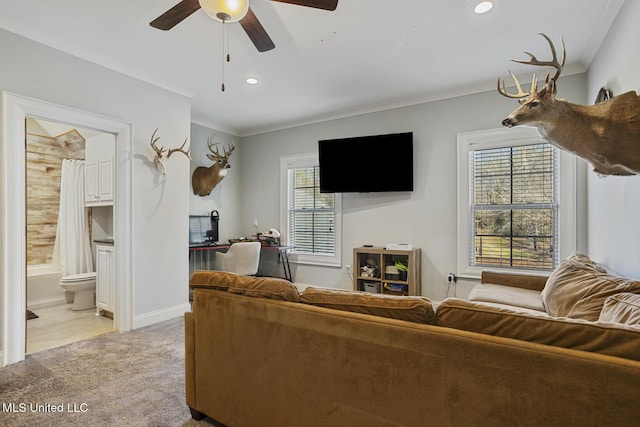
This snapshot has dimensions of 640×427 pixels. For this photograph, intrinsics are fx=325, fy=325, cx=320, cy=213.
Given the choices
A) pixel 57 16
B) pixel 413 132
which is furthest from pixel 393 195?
pixel 57 16

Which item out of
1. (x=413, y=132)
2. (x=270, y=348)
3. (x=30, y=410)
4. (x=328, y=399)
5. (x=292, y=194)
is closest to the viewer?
(x=328, y=399)

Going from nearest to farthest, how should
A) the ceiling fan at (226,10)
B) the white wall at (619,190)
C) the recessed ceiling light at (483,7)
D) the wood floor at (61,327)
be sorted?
the ceiling fan at (226,10) < the white wall at (619,190) < the recessed ceiling light at (483,7) < the wood floor at (61,327)

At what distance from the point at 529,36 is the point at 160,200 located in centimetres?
396

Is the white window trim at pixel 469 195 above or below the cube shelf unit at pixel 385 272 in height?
above

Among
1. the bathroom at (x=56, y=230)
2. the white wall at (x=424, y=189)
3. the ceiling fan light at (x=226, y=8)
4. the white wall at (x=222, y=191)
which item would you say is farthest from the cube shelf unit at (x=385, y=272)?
the bathroom at (x=56, y=230)

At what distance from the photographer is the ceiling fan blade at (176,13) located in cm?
197

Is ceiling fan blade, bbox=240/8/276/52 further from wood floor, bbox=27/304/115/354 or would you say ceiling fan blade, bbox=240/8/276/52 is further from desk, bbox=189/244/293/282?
wood floor, bbox=27/304/115/354

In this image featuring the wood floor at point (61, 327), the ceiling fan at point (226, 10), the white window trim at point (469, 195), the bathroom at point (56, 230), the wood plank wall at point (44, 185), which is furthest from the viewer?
the wood plank wall at point (44, 185)

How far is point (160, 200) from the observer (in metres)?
3.71

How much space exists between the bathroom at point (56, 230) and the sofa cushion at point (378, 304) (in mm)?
3468

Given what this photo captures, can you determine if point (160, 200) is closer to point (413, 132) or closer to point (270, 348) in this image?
point (270, 348)

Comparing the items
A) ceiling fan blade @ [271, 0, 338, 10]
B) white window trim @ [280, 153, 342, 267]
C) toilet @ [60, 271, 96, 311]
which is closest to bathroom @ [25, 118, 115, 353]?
toilet @ [60, 271, 96, 311]

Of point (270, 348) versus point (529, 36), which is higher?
point (529, 36)

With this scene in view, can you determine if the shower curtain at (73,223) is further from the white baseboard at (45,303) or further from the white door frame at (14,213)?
the white door frame at (14,213)
